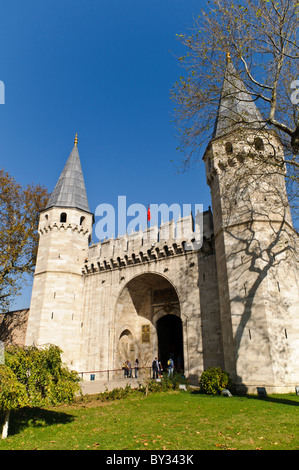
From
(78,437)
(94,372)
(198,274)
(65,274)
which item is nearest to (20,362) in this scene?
(78,437)

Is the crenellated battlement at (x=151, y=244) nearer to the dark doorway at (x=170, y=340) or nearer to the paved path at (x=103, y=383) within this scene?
the dark doorway at (x=170, y=340)

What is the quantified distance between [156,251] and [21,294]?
11237 mm

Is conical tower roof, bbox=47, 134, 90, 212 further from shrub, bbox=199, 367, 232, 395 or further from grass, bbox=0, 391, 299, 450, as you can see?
shrub, bbox=199, 367, 232, 395

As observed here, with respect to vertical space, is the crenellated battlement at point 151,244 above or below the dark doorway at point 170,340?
above

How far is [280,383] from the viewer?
1178cm

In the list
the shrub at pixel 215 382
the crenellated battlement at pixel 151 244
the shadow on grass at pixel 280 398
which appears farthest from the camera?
the crenellated battlement at pixel 151 244

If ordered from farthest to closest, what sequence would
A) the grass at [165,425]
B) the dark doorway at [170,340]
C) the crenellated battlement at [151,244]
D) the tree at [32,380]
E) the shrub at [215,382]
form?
1. the dark doorway at [170,340]
2. the crenellated battlement at [151,244]
3. the shrub at [215,382]
4. the tree at [32,380]
5. the grass at [165,425]

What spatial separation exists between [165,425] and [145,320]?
1331 centimetres

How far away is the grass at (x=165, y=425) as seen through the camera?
6.37 meters

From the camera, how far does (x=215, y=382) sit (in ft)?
40.1

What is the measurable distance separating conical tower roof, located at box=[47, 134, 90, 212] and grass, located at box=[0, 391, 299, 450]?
14732mm

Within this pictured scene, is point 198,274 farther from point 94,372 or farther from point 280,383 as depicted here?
point 94,372

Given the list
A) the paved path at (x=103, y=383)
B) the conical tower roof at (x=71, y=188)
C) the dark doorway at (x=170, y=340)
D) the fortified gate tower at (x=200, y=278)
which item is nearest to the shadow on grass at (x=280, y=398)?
the fortified gate tower at (x=200, y=278)

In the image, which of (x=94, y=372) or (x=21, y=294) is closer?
(x=94, y=372)
